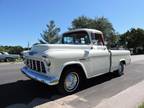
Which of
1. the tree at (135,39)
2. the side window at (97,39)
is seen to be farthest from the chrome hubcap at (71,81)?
the tree at (135,39)

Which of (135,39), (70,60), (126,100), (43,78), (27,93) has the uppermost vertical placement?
(135,39)

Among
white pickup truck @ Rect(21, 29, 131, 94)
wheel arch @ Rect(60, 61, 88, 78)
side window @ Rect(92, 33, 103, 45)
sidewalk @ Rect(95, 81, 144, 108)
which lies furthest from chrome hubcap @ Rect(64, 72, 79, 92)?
side window @ Rect(92, 33, 103, 45)

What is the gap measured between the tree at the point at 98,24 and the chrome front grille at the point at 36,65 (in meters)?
46.0

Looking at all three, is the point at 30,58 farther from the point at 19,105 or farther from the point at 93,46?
the point at 93,46

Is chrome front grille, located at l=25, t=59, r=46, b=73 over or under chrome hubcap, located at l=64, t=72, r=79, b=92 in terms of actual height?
over

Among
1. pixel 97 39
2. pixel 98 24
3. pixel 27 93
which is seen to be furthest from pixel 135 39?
pixel 27 93

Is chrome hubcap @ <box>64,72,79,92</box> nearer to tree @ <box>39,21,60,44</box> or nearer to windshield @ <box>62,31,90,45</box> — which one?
windshield @ <box>62,31,90,45</box>

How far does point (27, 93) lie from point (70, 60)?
1682mm

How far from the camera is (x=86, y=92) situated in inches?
248

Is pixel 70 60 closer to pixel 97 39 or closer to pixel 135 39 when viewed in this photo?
pixel 97 39

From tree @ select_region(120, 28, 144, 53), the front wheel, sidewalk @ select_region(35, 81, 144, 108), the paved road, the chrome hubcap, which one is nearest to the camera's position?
sidewalk @ select_region(35, 81, 144, 108)

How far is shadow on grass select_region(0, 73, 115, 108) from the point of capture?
5.29 m

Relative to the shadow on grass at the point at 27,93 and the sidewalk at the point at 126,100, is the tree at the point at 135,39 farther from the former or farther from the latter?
the sidewalk at the point at 126,100

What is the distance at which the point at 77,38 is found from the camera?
24.5 feet
